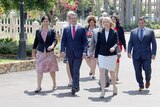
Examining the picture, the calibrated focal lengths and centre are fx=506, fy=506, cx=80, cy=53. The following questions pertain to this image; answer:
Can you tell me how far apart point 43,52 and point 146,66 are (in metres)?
2.49

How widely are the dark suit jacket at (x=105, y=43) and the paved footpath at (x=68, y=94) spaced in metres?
0.98

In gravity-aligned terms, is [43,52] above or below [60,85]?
above

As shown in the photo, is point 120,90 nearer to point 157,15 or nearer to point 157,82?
point 157,82

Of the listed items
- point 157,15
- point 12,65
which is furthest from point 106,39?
point 157,15

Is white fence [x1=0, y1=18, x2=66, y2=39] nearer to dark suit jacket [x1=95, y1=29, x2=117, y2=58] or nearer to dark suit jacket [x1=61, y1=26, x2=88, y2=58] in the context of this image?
dark suit jacket [x1=61, y1=26, x2=88, y2=58]

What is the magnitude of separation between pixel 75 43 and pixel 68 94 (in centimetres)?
116

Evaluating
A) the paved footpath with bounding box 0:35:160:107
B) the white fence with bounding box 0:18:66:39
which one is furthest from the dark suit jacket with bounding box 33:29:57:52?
the white fence with bounding box 0:18:66:39

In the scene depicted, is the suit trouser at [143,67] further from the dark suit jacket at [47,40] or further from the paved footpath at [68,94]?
the dark suit jacket at [47,40]

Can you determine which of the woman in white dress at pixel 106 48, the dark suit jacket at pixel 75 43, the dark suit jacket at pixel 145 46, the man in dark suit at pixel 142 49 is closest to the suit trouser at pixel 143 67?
the man in dark suit at pixel 142 49

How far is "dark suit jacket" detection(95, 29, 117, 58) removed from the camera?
11.2 metres

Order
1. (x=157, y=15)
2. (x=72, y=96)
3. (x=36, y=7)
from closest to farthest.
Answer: (x=72, y=96), (x=36, y=7), (x=157, y=15)

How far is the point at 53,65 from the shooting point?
472 inches

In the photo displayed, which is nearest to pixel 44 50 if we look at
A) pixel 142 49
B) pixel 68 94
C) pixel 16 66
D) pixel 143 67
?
pixel 68 94

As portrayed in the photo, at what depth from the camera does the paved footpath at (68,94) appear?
1022 cm
